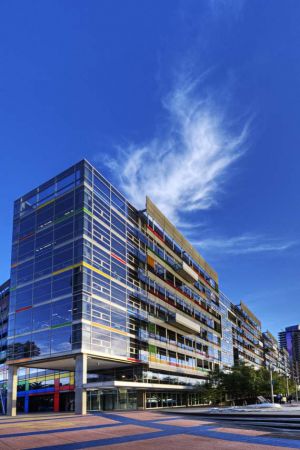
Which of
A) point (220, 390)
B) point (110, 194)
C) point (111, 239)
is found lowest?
point (220, 390)

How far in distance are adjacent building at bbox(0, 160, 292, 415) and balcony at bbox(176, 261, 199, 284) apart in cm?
240

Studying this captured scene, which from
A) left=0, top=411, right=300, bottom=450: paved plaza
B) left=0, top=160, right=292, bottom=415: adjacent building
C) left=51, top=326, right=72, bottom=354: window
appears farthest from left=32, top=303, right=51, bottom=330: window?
left=0, top=411, right=300, bottom=450: paved plaza

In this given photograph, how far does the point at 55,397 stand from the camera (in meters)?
51.9

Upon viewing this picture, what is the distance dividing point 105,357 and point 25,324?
1032 centimetres

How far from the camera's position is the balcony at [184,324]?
6159 centimetres

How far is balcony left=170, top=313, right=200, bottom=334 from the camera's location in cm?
6159

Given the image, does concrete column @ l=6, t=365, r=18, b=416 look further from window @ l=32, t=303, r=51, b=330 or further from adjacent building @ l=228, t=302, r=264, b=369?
adjacent building @ l=228, t=302, r=264, b=369

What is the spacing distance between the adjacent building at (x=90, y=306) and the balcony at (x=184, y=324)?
0.90ft

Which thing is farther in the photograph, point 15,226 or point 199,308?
point 199,308

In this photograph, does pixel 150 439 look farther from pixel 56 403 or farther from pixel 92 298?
pixel 56 403

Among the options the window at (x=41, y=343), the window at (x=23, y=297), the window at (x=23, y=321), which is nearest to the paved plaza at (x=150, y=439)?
the window at (x=41, y=343)

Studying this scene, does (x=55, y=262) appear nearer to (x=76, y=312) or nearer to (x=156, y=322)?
(x=76, y=312)

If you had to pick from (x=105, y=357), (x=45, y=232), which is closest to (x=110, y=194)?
→ (x=45, y=232)

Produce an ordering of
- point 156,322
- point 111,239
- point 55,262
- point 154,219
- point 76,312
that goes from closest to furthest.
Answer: point 76,312 → point 55,262 → point 111,239 → point 156,322 → point 154,219
